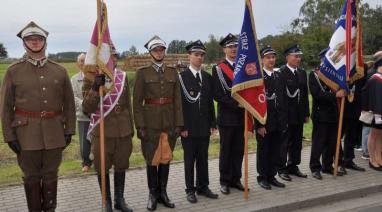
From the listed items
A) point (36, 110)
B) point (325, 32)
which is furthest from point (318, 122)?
point (325, 32)

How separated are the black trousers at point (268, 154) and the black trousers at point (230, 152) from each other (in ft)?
1.01

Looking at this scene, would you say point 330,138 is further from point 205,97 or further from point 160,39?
point 160,39

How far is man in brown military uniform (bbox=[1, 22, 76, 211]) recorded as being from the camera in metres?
4.73

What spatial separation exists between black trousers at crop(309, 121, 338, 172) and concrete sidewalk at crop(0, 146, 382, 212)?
251mm

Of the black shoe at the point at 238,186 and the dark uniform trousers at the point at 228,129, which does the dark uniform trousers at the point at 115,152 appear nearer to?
the dark uniform trousers at the point at 228,129

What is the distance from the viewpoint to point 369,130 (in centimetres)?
823

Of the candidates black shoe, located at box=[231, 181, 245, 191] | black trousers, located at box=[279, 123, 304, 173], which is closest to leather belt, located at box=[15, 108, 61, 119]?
black shoe, located at box=[231, 181, 245, 191]

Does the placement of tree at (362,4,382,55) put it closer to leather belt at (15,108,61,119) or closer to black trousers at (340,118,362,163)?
black trousers at (340,118,362,163)

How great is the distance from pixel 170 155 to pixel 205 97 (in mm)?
935

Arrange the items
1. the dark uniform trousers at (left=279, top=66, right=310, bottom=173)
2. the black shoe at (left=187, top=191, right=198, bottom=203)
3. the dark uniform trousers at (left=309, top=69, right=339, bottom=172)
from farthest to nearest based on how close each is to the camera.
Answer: the dark uniform trousers at (left=309, top=69, right=339, bottom=172) < the dark uniform trousers at (left=279, top=66, right=310, bottom=173) < the black shoe at (left=187, top=191, right=198, bottom=203)

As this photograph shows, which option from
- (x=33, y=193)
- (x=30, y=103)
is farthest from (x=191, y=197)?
(x=30, y=103)

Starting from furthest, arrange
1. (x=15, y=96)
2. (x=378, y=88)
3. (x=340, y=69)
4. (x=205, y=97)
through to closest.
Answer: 1. (x=378, y=88)
2. (x=340, y=69)
3. (x=205, y=97)
4. (x=15, y=96)

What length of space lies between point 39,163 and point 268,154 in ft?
10.6

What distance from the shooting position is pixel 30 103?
4.76 meters
